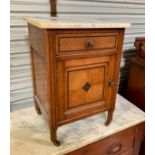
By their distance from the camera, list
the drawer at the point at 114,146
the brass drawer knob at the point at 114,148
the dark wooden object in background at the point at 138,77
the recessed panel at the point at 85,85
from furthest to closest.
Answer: the dark wooden object in background at the point at 138,77 < the brass drawer knob at the point at 114,148 < the drawer at the point at 114,146 < the recessed panel at the point at 85,85

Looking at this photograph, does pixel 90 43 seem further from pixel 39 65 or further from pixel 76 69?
pixel 39 65

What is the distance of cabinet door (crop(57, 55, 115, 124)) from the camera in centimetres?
76

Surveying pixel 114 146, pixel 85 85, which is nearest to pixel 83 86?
pixel 85 85

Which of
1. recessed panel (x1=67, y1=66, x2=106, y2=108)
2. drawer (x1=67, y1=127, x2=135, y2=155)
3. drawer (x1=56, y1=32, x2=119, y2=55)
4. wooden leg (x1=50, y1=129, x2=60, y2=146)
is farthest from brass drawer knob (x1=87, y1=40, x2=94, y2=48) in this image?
drawer (x1=67, y1=127, x2=135, y2=155)

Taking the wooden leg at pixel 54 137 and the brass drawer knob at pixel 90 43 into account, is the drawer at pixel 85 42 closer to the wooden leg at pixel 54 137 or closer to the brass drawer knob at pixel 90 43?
the brass drawer knob at pixel 90 43

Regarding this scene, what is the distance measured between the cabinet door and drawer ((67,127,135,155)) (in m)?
0.19

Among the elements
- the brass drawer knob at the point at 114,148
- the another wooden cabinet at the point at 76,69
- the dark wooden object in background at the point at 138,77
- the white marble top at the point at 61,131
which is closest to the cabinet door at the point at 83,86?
the another wooden cabinet at the point at 76,69

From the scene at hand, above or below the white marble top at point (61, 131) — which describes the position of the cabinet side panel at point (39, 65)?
above

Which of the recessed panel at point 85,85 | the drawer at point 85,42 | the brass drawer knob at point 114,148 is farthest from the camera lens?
the brass drawer knob at point 114,148

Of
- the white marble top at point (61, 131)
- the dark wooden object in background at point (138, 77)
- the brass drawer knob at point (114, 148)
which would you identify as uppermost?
the dark wooden object in background at point (138, 77)

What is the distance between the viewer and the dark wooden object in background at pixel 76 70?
0.70 metres

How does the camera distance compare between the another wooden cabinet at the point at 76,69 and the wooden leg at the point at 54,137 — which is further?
the wooden leg at the point at 54,137
